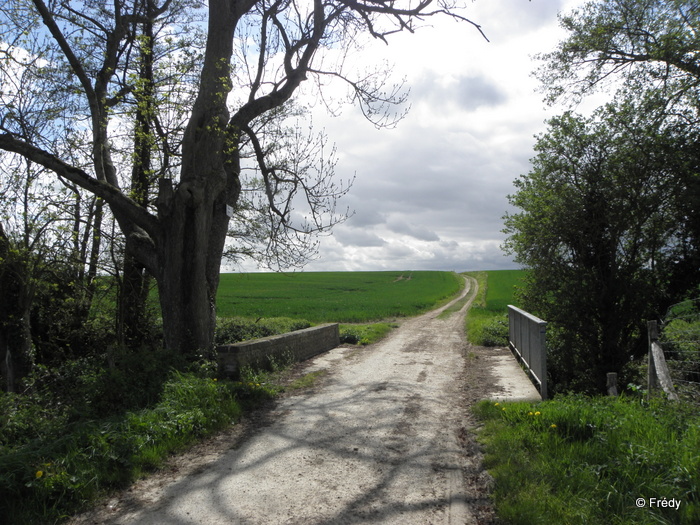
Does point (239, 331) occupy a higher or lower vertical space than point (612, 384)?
higher

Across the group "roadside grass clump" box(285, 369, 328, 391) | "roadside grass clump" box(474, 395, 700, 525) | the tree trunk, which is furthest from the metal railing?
the tree trunk

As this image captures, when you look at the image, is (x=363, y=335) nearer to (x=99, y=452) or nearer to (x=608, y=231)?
(x=608, y=231)

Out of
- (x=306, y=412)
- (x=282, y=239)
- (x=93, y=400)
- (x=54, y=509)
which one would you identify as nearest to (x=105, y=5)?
(x=282, y=239)

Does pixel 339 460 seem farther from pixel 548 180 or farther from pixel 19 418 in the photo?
pixel 548 180

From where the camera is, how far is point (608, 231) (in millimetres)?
13148

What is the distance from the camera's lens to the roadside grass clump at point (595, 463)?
12.0ft

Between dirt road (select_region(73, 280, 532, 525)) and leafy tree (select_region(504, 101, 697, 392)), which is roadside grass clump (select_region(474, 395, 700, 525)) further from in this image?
leafy tree (select_region(504, 101, 697, 392))

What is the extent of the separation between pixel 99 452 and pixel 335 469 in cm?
233

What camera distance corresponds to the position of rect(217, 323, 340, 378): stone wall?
856 cm

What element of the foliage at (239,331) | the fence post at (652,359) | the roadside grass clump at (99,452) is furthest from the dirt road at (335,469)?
A: the foliage at (239,331)

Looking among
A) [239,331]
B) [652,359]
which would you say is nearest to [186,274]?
[239,331]

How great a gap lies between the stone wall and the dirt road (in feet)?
4.04

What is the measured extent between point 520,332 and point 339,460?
7.36m

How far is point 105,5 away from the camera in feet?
39.3
